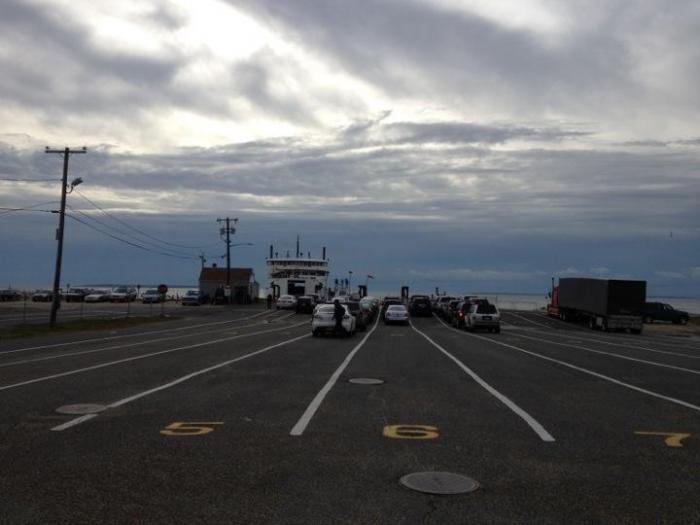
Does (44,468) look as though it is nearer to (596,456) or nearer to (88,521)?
(88,521)

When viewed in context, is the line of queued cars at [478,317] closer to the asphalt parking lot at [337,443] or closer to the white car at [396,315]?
the white car at [396,315]

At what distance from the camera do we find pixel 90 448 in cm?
816

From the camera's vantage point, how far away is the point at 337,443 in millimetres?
8586

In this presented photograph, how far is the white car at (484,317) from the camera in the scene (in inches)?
1553

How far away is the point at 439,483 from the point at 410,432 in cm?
247

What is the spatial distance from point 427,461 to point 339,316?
2286 centimetres

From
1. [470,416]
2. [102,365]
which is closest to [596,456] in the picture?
[470,416]

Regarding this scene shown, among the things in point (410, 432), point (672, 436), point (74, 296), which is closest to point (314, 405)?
point (410, 432)

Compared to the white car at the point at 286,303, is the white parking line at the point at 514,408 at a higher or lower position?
higher

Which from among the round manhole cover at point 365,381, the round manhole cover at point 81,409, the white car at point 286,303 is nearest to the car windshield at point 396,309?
Result: the white car at point 286,303

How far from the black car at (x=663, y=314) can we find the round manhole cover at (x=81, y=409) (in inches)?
2314

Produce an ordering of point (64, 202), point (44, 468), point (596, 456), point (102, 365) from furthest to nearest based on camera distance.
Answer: point (64, 202) → point (102, 365) → point (596, 456) → point (44, 468)

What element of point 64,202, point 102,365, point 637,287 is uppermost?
point 64,202

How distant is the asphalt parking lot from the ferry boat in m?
64.8
